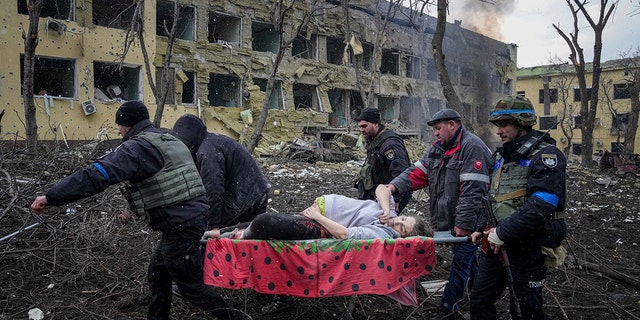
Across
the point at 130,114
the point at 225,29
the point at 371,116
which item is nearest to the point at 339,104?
the point at 225,29

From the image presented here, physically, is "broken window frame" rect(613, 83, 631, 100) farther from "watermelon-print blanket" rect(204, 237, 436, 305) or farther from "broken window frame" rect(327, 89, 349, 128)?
"watermelon-print blanket" rect(204, 237, 436, 305)

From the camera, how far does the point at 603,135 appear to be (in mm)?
37219

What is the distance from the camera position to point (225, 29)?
21703 mm

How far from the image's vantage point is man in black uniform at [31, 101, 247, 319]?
286cm

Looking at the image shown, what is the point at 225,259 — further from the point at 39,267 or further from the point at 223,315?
the point at 39,267

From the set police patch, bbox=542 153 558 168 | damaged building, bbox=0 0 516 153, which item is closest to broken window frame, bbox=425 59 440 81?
damaged building, bbox=0 0 516 153

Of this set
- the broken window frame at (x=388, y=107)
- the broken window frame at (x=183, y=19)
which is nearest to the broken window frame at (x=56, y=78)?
the broken window frame at (x=183, y=19)

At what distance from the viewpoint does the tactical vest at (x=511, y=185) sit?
291 cm

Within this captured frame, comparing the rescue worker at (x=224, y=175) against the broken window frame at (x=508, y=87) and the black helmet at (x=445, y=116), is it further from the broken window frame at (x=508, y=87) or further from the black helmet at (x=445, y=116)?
the broken window frame at (x=508, y=87)

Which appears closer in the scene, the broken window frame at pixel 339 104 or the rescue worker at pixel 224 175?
the rescue worker at pixel 224 175

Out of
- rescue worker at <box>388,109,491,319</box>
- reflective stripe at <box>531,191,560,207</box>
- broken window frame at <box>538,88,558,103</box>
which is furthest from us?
broken window frame at <box>538,88,558,103</box>

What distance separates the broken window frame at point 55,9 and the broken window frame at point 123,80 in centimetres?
178

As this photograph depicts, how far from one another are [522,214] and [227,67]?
61.4ft

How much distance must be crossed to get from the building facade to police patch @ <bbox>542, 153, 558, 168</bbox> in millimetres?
35707
